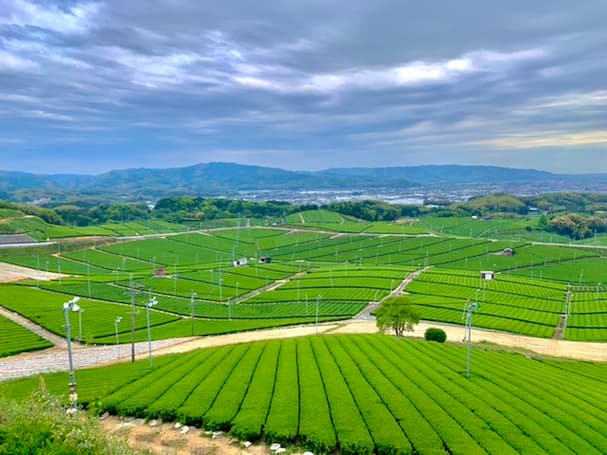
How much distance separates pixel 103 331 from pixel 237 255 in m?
81.9

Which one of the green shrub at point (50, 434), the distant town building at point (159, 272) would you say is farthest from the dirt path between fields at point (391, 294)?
the green shrub at point (50, 434)

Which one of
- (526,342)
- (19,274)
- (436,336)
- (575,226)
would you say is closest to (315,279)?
(436,336)

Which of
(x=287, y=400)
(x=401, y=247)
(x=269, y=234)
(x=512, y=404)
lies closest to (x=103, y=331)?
(x=287, y=400)

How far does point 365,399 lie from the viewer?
2667cm

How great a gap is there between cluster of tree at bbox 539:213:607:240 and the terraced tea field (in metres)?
152

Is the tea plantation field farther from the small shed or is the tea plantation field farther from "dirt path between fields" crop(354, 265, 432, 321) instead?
"dirt path between fields" crop(354, 265, 432, 321)

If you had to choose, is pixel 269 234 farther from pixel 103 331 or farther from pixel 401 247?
pixel 103 331

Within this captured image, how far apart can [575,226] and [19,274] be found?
602 ft

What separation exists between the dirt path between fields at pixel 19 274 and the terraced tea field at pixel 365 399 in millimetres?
73293

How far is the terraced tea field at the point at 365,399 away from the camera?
22172mm

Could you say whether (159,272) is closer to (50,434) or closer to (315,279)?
(315,279)

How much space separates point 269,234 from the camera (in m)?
170

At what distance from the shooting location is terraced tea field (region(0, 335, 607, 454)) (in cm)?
2217

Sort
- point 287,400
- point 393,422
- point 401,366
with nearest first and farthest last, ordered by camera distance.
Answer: point 393,422, point 287,400, point 401,366
